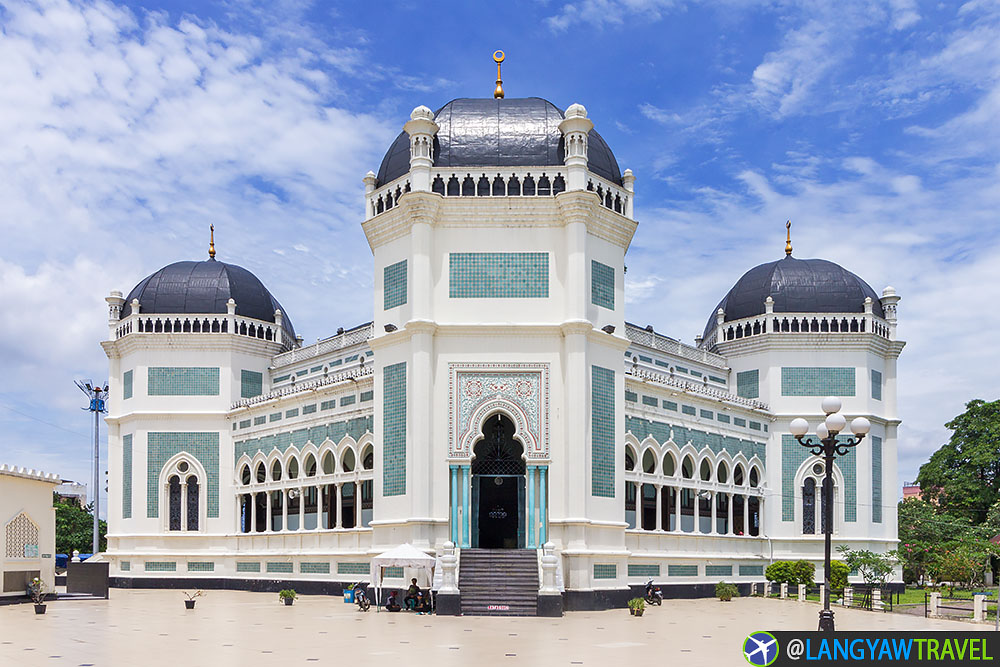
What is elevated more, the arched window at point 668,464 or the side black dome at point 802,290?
the side black dome at point 802,290

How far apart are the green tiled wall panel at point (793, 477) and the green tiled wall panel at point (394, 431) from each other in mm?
20872

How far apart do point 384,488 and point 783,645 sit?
72.6ft

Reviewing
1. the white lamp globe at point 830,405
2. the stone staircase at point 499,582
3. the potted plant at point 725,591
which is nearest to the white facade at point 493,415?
the stone staircase at point 499,582

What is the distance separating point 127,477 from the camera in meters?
47.1

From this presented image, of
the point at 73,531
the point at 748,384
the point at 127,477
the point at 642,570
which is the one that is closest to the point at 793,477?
the point at 748,384

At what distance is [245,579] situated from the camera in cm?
4466

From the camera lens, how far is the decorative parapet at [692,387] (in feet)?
133

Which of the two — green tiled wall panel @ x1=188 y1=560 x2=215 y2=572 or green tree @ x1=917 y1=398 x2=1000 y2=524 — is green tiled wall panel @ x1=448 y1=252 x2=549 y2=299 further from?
green tree @ x1=917 y1=398 x2=1000 y2=524

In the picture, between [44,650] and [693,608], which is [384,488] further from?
[44,650]

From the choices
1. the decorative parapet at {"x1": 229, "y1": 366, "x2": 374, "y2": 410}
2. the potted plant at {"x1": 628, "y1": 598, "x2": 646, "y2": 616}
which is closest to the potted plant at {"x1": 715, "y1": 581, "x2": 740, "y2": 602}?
the potted plant at {"x1": 628, "y1": 598, "x2": 646, "y2": 616}

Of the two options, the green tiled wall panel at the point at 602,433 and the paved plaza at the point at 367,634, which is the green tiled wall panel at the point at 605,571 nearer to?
the paved plaza at the point at 367,634

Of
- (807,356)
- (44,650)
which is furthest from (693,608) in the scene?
(44,650)

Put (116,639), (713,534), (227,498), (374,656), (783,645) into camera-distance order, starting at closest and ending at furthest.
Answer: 1. (783,645)
2. (374,656)
3. (116,639)
4. (713,534)
5. (227,498)

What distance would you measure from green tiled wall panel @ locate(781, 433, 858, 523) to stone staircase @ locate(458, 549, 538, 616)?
19049 mm
